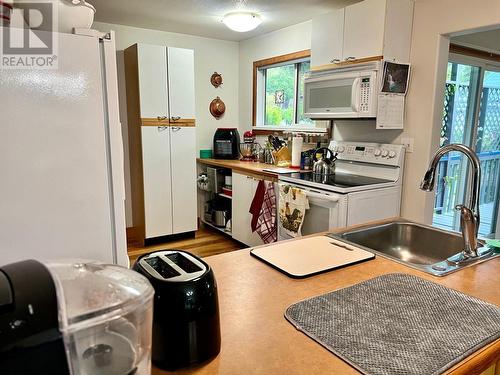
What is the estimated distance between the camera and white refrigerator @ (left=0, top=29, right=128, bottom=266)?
3.32ft

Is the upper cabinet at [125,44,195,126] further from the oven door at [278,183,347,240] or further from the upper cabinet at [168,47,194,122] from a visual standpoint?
the oven door at [278,183,347,240]

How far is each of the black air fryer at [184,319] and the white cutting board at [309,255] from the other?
1.55ft

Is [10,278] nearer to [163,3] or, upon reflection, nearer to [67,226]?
[67,226]

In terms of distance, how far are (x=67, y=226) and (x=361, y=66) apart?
2.33 meters

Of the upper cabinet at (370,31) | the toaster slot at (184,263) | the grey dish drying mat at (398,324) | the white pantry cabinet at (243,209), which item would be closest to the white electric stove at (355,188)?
the white pantry cabinet at (243,209)

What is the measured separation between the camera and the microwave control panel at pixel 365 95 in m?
2.62

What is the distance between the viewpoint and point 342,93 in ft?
9.20

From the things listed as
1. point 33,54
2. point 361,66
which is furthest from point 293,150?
point 33,54

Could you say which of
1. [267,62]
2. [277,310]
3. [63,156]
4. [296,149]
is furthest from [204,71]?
[277,310]

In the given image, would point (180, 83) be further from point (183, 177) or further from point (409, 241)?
point (409, 241)

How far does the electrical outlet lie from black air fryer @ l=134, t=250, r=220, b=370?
2.48 m

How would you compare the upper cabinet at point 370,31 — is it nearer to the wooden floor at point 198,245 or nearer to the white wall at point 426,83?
the white wall at point 426,83

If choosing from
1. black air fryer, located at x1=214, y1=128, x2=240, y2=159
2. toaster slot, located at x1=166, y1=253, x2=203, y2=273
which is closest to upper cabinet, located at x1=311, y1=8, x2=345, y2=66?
black air fryer, located at x1=214, y1=128, x2=240, y2=159

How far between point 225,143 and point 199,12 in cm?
158
